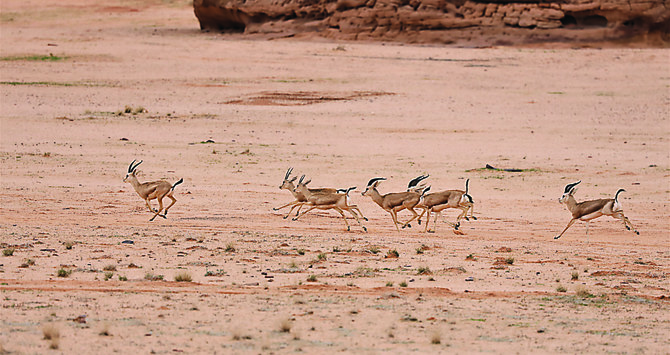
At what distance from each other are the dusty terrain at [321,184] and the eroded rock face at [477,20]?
2.00m

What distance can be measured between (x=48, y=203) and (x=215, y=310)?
7.60m

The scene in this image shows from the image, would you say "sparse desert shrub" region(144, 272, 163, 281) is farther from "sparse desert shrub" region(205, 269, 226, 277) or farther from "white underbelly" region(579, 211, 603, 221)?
"white underbelly" region(579, 211, 603, 221)

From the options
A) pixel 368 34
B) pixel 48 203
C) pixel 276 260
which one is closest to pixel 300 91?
pixel 368 34

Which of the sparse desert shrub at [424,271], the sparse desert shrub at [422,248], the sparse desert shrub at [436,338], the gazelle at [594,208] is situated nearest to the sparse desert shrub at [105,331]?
the sparse desert shrub at [436,338]

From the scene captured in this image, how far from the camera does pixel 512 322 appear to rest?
340 inches

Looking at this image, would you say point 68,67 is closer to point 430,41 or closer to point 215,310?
point 430,41

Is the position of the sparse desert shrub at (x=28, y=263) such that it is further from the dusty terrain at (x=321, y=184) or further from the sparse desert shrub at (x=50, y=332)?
the sparse desert shrub at (x=50, y=332)

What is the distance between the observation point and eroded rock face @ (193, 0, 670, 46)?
129 ft

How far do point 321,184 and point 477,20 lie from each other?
23497 mm

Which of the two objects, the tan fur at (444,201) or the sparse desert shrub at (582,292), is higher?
the tan fur at (444,201)

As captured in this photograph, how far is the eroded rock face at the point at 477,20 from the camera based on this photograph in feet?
129

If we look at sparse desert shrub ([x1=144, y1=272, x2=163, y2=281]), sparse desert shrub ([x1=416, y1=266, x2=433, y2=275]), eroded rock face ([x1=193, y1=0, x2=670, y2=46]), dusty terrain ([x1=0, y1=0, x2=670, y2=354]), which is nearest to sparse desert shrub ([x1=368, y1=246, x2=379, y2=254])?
dusty terrain ([x1=0, y1=0, x2=670, y2=354])

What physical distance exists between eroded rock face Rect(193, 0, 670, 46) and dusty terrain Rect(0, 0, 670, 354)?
200 centimetres

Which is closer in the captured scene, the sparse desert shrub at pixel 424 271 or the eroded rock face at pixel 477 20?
the sparse desert shrub at pixel 424 271
